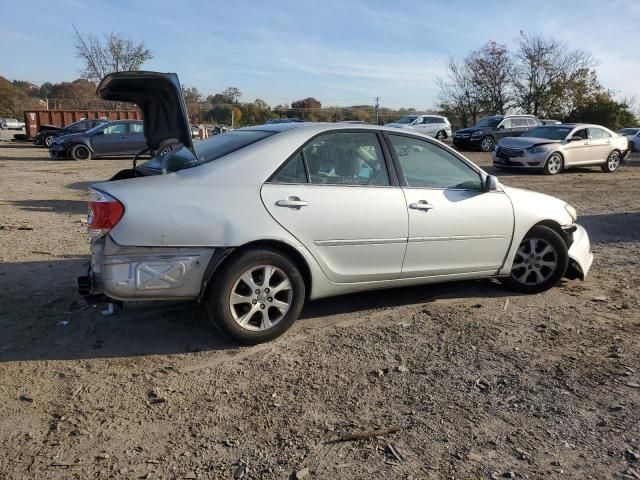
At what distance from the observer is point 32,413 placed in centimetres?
311

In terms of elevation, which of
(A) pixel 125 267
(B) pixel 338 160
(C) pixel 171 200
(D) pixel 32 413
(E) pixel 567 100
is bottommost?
(D) pixel 32 413

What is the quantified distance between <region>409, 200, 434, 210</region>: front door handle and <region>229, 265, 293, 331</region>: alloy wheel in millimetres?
1231

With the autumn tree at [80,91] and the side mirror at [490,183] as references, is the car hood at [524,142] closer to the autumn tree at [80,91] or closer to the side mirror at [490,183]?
the side mirror at [490,183]

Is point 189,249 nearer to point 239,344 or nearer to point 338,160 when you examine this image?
point 239,344

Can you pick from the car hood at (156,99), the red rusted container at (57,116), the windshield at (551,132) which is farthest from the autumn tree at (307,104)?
the car hood at (156,99)

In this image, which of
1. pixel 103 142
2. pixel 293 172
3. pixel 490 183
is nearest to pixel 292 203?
pixel 293 172

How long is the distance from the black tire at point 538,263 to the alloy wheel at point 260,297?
2401 millimetres

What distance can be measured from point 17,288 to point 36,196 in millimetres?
6736

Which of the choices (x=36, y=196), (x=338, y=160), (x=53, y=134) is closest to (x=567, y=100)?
(x=53, y=134)

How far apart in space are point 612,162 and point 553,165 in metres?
3.34

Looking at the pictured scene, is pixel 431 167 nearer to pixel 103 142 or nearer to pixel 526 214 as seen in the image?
pixel 526 214

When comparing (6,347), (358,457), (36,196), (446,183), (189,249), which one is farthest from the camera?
(36,196)

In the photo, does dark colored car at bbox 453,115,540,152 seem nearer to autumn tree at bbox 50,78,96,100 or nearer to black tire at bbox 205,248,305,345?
black tire at bbox 205,248,305,345

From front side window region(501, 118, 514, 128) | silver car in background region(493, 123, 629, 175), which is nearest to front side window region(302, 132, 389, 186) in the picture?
silver car in background region(493, 123, 629, 175)
